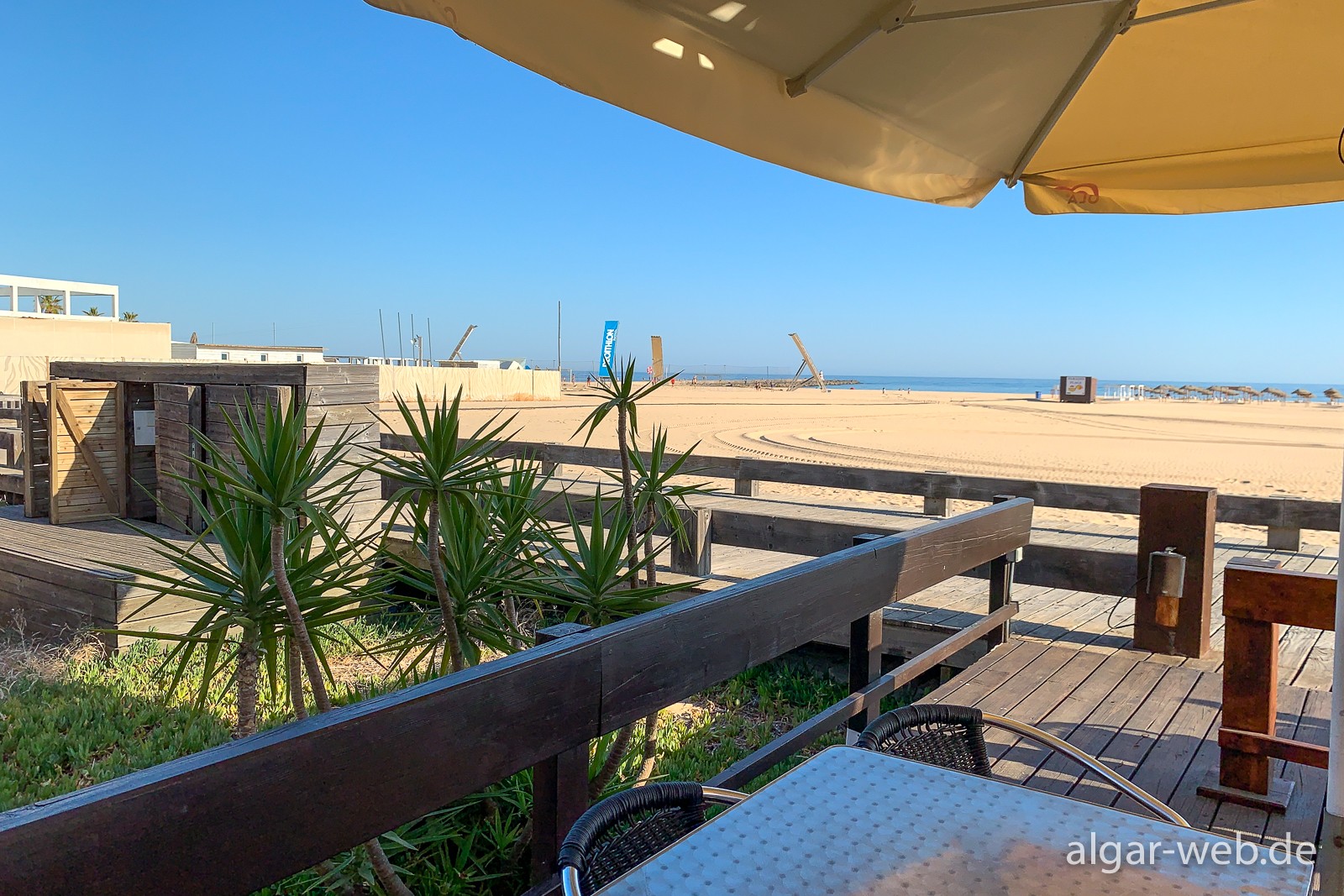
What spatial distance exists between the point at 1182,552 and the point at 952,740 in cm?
241

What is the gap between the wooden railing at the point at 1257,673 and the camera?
238cm

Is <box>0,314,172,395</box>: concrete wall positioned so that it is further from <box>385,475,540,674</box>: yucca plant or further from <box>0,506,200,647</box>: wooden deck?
<box>385,475,540,674</box>: yucca plant

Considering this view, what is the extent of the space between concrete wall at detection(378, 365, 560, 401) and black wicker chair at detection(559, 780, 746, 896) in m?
23.7

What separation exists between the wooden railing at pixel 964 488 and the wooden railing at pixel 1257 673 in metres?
2.62

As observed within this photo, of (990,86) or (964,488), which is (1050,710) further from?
(964,488)

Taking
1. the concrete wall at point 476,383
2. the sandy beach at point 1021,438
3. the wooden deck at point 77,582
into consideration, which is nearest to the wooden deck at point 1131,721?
the sandy beach at point 1021,438

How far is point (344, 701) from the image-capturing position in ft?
14.2

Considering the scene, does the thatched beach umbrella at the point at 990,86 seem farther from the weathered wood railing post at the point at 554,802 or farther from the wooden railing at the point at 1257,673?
the weathered wood railing post at the point at 554,802

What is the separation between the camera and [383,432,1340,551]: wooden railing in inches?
201

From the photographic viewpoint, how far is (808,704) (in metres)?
4.66

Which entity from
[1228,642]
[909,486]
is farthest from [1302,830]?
[909,486]

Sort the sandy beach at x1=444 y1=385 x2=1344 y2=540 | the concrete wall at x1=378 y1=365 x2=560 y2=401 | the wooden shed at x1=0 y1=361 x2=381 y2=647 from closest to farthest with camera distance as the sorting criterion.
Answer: the wooden shed at x1=0 y1=361 x2=381 y2=647 < the sandy beach at x1=444 y1=385 x2=1344 y2=540 < the concrete wall at x1=378 y1=365 x2=560 y2=401

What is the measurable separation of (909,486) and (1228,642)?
3.63 m

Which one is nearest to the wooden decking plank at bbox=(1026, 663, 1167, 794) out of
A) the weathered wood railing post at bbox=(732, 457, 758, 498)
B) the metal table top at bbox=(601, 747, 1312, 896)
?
the metal table top at bbox=(601, 747, 1312, 896)
